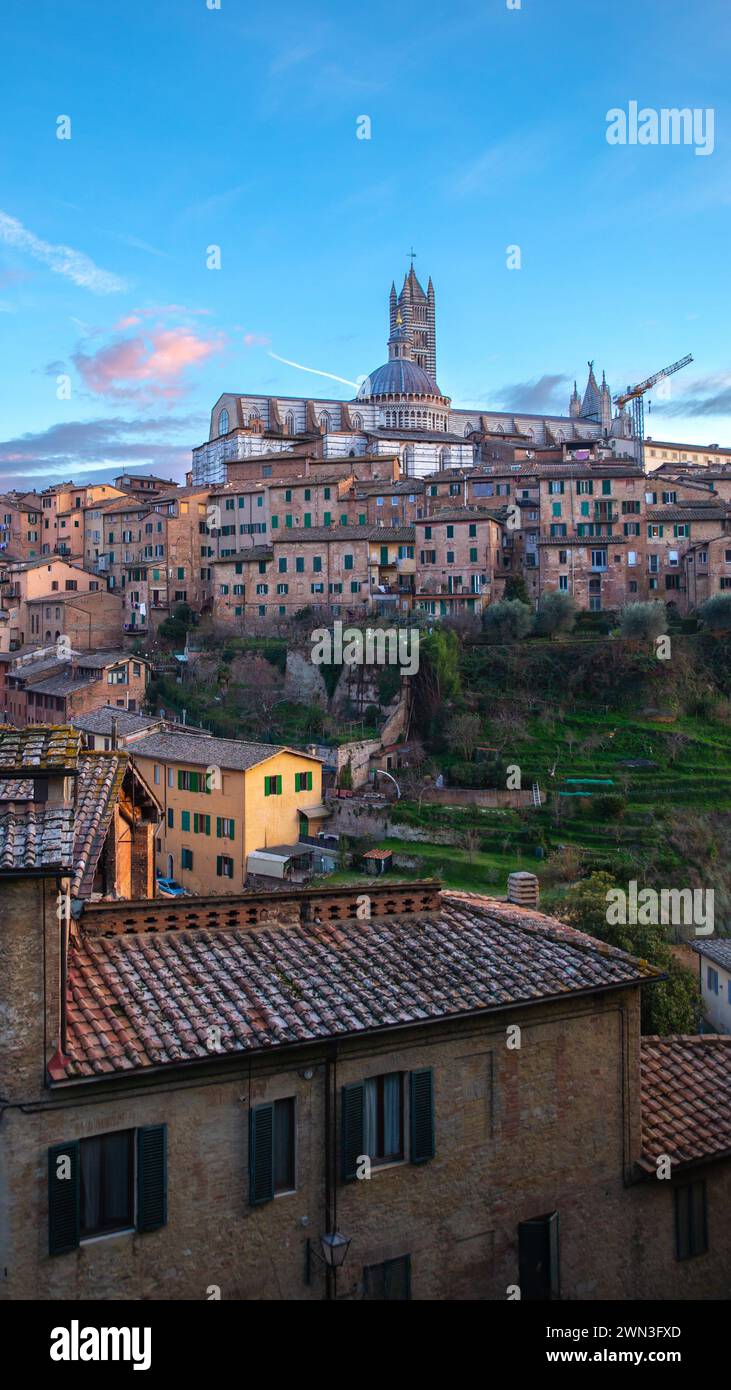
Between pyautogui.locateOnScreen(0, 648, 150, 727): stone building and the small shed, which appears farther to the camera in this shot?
pyautogui.locateOnScreen(0, 648, 150, 727): stone building

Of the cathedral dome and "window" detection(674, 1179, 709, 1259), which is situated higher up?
the cathedral dome

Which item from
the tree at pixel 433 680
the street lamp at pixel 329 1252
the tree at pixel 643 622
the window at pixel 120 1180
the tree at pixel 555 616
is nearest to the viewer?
the window at pixel 120 1180

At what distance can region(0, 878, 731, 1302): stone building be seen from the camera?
8.06 meters

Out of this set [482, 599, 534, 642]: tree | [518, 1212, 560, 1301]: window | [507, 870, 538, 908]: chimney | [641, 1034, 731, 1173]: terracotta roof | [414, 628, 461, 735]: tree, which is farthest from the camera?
[482, 599, 534, 642]: tree

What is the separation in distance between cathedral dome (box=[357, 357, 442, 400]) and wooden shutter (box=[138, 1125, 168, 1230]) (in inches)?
3884

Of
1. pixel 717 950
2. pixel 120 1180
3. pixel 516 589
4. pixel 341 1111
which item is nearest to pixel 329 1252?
pixel 341 1111

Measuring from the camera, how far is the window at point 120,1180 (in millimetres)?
8211

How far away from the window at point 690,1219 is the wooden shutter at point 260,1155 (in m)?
4.80

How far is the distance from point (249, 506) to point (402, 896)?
6304cm

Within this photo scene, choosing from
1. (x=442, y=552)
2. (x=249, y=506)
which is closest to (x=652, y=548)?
(x=442, y=552)

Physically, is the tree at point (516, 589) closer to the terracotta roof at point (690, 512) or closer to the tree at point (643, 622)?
the tree at point (643, 622)

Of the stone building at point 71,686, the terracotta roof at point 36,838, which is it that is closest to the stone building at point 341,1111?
the terracotta roof at point 36,838

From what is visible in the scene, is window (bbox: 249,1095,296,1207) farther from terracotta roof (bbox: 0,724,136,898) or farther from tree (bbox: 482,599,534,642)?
tree (bbox: 482,599,534,642)

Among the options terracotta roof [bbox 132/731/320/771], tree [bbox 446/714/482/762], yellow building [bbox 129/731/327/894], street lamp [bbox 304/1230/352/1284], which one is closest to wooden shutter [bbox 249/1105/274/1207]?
street lamp [bbox 304/1230/352/1284]
